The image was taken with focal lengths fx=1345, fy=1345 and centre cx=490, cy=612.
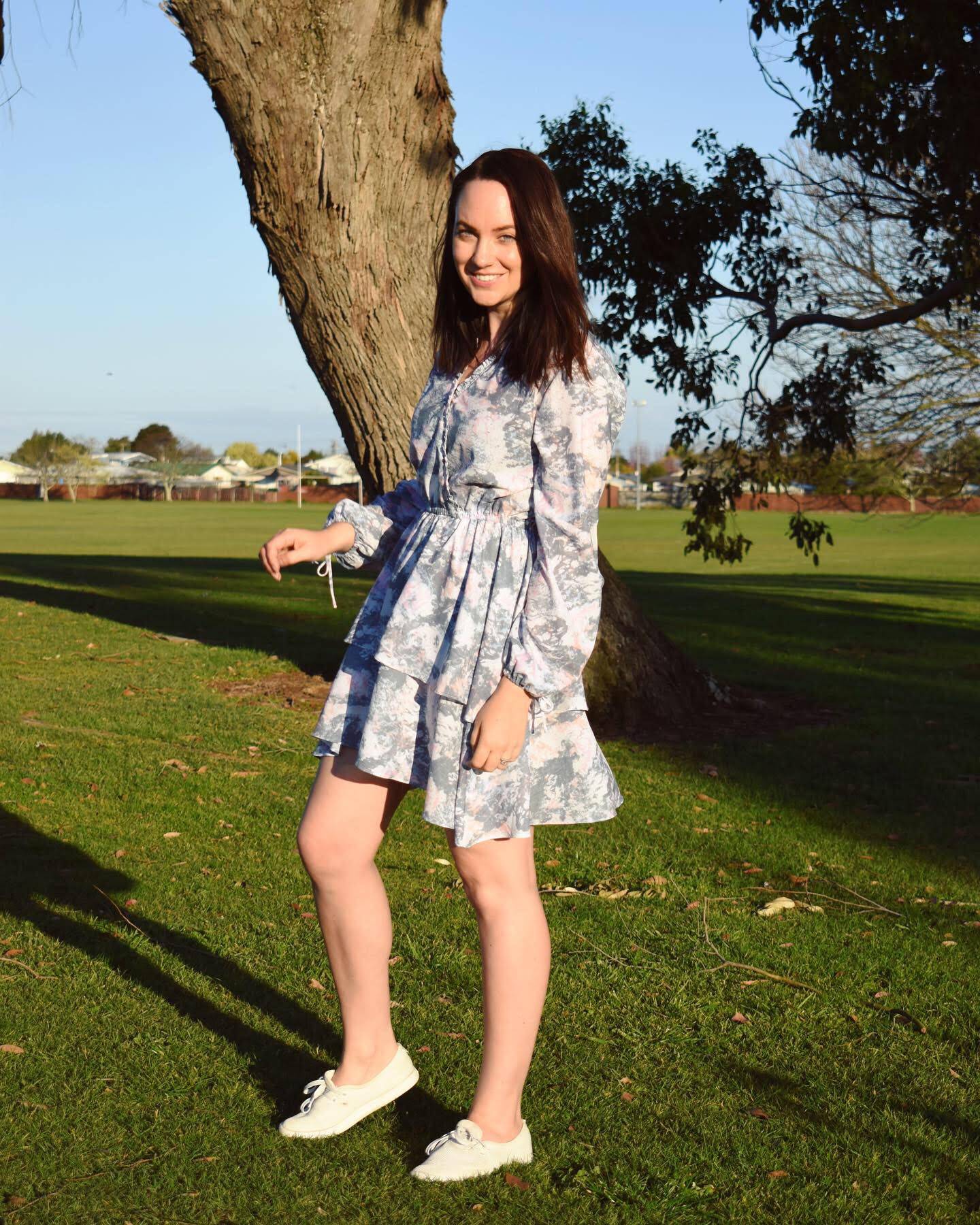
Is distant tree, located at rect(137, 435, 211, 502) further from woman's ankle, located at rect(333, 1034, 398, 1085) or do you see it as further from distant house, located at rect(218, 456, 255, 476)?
woman's ankle, located at rect(333, 1034, 398, 1085)

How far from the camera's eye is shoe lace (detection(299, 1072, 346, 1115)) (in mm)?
3027

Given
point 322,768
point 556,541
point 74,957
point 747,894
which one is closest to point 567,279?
point 556,541

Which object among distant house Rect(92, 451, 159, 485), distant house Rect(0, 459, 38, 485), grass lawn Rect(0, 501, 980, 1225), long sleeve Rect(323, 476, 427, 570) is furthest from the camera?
distant house Rect(0, 459, 38, 485)

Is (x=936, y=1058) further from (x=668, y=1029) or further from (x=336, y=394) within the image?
(x=336, y=394)

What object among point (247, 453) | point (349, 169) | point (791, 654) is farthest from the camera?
point (247, 453)

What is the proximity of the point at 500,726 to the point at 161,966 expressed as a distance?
6.45 ft

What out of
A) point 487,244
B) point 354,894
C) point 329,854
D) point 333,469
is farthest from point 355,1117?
point 333,469

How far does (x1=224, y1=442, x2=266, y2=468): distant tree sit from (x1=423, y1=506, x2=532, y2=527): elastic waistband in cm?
16188

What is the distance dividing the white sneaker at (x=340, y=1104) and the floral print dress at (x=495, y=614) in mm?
713

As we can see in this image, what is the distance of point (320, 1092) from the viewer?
3055 millimetres

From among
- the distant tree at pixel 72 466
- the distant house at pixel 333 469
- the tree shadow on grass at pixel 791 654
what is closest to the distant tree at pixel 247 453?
the distant house at pixel 333 469

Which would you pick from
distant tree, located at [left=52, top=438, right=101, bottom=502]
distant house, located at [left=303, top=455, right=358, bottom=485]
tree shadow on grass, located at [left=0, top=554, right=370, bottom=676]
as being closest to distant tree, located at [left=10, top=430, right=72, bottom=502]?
distant tree, located at [left=52, top=438, right=101, bottom=502]

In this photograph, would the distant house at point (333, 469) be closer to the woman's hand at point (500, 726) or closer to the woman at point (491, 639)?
the woman at point (491, 639)

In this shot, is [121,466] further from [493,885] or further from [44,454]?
[493,885]
